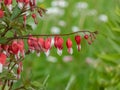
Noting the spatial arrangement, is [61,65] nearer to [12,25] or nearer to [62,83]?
[62,83]

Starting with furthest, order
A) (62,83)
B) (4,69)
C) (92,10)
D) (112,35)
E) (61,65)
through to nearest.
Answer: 1. (92,10)
2. (61,65)
3. (62,83)
4. (112,35)
5. (4,69)

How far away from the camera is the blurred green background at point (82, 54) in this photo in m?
5.32

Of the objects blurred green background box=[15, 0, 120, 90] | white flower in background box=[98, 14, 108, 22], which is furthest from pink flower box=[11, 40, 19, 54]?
white flower in background box=[98, 14, 108, 22]

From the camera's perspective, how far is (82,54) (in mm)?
7148

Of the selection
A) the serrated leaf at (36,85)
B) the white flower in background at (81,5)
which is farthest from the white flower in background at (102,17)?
the serrated leaf at (36,85)

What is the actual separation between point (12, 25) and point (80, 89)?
10.8 ft

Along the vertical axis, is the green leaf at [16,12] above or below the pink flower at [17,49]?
above

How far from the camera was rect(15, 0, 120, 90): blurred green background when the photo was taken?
5.32 metres

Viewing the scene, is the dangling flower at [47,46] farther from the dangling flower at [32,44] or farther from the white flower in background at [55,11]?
the white flower in background at [55,11]

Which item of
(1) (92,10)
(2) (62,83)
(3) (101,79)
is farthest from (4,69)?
(1) (92,10)

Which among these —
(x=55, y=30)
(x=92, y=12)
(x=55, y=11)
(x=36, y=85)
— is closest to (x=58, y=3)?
(x=55, y=11)

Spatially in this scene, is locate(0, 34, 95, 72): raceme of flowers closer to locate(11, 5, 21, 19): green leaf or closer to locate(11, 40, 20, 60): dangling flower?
locate(11, 40, 20, 60): dangling flower

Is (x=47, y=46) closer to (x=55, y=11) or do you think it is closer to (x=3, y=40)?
(x=3, y=40)

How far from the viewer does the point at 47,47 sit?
268 centimetres
